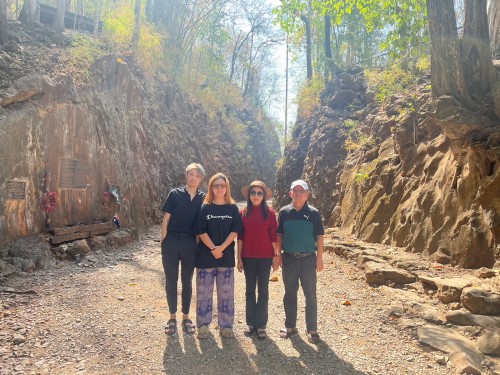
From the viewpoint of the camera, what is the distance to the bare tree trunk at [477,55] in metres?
6.13

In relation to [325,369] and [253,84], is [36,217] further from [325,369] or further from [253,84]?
[253,84]

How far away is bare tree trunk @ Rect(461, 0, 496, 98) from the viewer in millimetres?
6133

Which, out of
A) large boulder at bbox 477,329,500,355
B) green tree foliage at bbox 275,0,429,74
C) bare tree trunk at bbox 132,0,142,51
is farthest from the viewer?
bare tree trunk at bbox 132,0,142,51

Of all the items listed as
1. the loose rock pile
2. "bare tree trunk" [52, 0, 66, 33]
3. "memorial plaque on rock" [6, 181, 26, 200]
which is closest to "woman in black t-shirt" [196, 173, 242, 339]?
the loose rock pile

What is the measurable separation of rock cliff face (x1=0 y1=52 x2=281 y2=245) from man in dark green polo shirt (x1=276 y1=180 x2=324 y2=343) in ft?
18.5

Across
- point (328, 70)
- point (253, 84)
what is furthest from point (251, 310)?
point (253, 84)

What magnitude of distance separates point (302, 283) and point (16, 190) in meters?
6.22

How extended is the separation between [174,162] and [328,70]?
31.9ft

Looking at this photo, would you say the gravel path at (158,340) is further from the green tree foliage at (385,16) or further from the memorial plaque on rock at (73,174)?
the green tree foliage at (385,16)

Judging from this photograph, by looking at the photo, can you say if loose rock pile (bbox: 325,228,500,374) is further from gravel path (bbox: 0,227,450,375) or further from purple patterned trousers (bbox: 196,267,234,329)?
purple patterned trousers (bbox: 196,267,234,329)

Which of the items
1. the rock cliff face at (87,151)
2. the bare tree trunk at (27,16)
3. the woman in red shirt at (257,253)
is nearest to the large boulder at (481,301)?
the woman in red shirt at (257,253)

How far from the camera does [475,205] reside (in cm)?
599

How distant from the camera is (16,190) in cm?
729

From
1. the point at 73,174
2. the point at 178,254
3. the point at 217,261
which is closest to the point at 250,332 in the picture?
the point at 217,261
